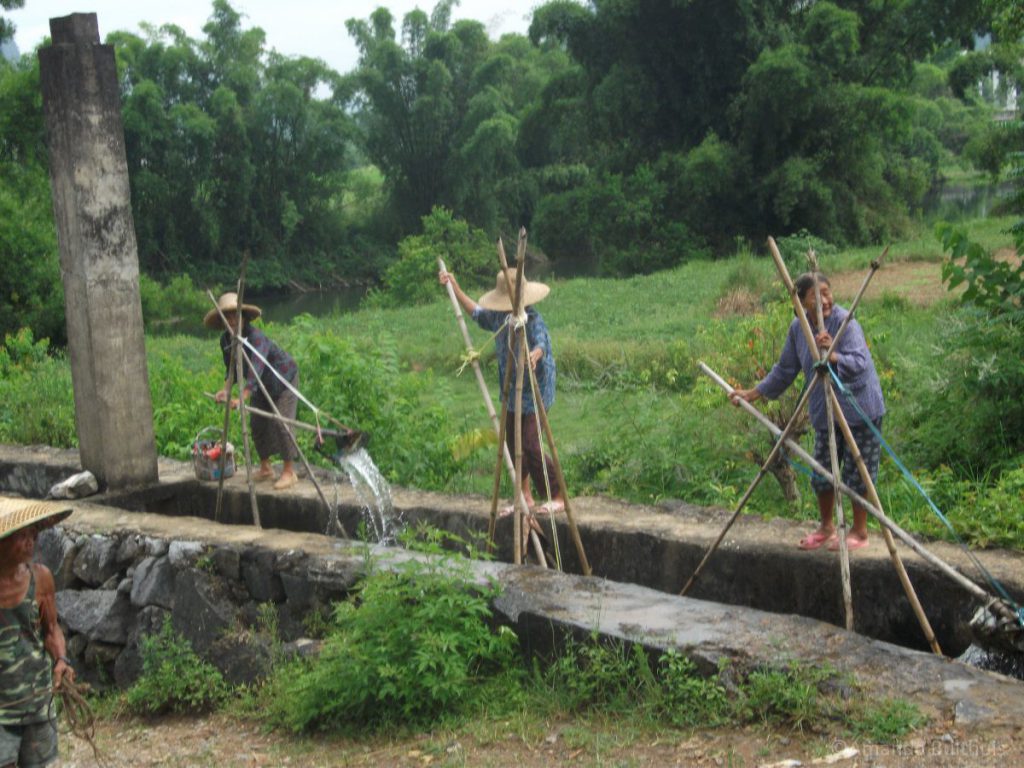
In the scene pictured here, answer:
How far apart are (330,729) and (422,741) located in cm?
53

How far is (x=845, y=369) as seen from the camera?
4.98m

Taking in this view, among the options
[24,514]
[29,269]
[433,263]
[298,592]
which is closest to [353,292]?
[433,263]

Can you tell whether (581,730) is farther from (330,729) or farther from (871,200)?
(871,200)

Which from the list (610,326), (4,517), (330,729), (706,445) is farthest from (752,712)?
(610,326)

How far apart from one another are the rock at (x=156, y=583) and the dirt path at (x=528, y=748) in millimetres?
721

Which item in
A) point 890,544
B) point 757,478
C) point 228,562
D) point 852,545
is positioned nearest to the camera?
point 890,544

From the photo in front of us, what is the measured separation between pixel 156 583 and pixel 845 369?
12.0 feet

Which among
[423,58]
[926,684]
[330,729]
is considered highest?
[423,58]

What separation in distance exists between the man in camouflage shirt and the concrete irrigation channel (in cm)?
180

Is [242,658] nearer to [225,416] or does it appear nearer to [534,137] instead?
[225,416]

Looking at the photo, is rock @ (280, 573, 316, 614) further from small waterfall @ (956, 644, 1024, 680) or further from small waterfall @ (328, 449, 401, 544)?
small waterfall @ (956, 644, 1024, 680)

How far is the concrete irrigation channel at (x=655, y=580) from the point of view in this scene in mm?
4160

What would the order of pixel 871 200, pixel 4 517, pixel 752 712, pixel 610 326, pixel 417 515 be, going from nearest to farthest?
pixel 4 517 → pixel 752 712 → pixel 417 515 → pixel 610 326 → pixel 871 200

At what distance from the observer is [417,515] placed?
6840 mm
